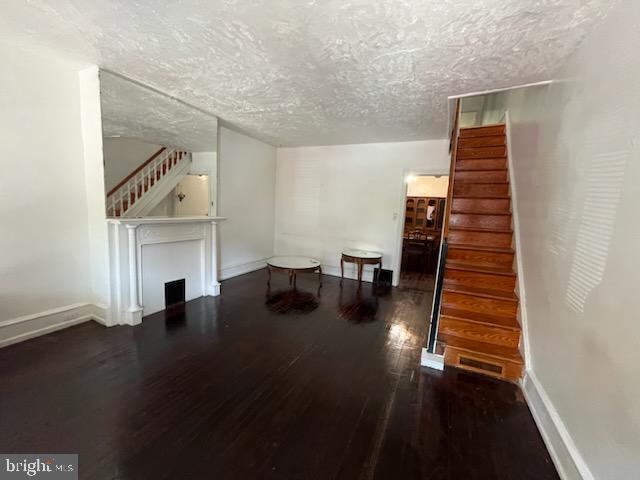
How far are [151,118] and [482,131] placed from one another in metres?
4.46

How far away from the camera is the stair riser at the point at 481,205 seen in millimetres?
3141

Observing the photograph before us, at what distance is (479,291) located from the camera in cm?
265

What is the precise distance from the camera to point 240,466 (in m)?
1.36

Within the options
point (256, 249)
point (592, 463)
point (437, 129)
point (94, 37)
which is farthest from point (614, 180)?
point (256, 249)

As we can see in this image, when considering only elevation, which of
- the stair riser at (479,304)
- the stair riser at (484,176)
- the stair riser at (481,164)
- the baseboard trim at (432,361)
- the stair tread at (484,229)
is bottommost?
the baseboard trim at (432,361)

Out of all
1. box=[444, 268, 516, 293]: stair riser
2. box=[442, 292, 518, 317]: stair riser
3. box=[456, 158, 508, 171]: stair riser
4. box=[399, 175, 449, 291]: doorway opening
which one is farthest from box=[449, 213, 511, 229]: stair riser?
box=[399, 175, 449, 291]: doorway opening

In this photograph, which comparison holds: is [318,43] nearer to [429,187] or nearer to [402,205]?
[402,205]

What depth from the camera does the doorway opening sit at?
610 cm

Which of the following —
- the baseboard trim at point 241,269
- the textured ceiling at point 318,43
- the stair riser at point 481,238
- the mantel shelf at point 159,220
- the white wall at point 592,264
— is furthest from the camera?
the baseboard trim at point 241,269

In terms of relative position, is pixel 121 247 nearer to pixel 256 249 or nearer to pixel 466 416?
pixel 256 249

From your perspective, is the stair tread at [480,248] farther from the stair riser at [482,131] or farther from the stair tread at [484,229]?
the stair riser at [482,131]

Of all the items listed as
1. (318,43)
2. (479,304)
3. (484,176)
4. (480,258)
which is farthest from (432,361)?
(318,43)

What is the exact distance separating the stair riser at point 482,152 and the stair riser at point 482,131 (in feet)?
1.07

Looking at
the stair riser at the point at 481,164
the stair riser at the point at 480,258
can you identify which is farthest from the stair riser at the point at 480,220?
the stair riser at the point at 481,164
